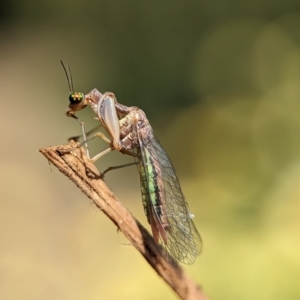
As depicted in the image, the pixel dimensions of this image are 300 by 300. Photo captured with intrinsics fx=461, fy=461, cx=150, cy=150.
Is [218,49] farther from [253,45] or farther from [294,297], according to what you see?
[294,297]

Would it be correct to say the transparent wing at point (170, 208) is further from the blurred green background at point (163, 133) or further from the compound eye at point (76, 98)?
the blurred green background at point (163, 133)

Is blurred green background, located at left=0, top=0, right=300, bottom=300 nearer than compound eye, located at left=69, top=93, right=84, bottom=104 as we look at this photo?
No

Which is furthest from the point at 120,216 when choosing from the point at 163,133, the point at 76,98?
the point at 163,133

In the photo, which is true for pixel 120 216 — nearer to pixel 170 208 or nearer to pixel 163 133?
pixel 170 208

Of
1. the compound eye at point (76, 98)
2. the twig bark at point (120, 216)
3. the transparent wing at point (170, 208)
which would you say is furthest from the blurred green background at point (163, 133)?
the twig bark at point (120, 216)

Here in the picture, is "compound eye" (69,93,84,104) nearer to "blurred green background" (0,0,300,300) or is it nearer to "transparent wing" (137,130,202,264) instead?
"transparent wing" (137,130,202,264)

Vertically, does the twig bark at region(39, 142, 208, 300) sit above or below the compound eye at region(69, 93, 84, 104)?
below

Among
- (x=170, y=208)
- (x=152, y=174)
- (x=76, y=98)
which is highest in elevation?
(x=76, y=98)

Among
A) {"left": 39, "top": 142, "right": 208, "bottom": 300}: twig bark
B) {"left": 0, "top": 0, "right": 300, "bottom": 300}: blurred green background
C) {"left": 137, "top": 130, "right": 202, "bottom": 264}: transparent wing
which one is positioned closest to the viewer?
{"left": 39, "top": 142, "right": 208, "bottom": 300}: twig bark

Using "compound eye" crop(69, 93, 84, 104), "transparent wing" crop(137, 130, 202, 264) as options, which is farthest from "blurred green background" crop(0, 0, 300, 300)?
"compound eye" crop(69, 93, 84, 104)
